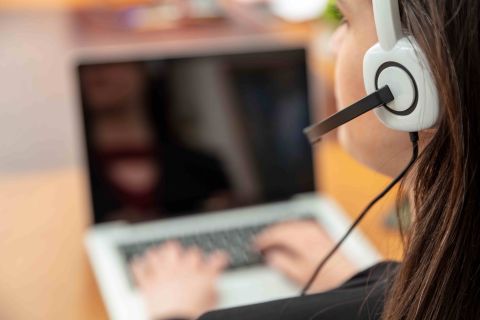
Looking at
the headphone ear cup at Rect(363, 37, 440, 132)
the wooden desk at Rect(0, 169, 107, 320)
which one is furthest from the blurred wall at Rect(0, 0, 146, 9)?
the headphone ear cup at Rect(363, 37, 440, 132)

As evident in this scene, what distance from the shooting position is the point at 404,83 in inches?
23.9

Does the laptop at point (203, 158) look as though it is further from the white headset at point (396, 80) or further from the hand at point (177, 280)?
the white headset at point (396, 80)

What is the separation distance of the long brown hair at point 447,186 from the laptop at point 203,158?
1.49 feet

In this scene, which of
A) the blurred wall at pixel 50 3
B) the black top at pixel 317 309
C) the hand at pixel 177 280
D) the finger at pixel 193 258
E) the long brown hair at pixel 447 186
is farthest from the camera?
the blurred wall at pixel 50 3

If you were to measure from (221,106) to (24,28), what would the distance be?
0.89m

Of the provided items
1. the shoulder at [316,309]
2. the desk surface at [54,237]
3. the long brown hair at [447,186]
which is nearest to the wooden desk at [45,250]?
the desk surface at [54,237]

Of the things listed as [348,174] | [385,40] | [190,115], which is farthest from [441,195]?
[348,174]

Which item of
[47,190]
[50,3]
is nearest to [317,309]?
[47,190]

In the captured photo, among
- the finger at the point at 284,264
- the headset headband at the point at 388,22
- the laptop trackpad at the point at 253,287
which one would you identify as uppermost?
the headset headband at the point at 388,22

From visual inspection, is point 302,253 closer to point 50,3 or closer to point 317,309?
point 317,309

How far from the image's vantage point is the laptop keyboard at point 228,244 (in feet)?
3.69

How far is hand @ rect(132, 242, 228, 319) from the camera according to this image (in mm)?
982

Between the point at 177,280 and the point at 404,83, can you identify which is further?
the point at 177,280

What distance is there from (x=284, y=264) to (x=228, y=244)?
11cm
